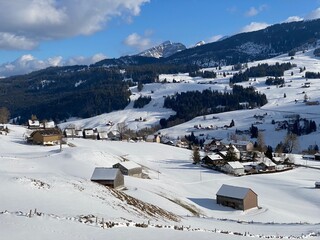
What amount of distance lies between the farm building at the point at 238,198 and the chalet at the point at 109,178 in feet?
44.3

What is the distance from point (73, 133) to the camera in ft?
463

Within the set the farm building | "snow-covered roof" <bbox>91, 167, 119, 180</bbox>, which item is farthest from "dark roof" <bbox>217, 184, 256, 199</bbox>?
"snow-covered roof" <bbox>91, 167, 119, 180</bbox>

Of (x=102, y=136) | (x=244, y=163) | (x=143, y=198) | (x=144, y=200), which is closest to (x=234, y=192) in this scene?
(x=143, y=198)

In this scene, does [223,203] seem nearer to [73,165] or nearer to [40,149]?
[73,165]

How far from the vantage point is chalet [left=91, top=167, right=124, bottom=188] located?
51812mm

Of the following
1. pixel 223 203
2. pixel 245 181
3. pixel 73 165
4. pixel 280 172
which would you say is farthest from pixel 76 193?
pixel 280 172

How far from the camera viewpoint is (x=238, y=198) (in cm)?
5328

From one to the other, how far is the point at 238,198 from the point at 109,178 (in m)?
16.7

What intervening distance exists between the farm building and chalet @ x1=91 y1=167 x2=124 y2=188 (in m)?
13.5

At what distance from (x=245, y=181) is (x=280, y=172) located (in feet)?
49.0

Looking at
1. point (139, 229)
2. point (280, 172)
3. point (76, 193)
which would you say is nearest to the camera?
point (139, 229)

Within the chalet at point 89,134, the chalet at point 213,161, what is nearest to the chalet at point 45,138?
the chalet at point 213,161

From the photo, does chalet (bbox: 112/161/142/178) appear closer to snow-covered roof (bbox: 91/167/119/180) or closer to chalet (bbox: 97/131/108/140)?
snow-covered roof (bbox: 91/167/119/180)

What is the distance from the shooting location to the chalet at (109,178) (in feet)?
170
